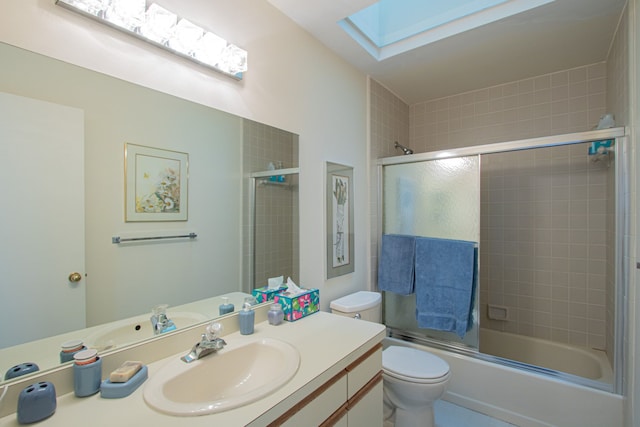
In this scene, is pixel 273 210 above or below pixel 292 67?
below

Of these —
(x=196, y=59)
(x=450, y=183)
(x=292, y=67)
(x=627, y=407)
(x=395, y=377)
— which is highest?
(x=292, y=67)

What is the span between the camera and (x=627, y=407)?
1.54 metres

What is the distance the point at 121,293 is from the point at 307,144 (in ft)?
3.96

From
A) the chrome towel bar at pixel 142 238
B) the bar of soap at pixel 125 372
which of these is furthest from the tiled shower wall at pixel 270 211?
the bar of soap at pixel 125 372

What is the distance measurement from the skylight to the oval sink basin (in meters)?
1.82

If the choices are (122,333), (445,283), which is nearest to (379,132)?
(445,283)

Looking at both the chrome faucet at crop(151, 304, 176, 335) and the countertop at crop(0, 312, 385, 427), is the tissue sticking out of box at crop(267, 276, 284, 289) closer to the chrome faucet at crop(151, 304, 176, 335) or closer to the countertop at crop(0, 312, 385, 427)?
the countertop at crop(0, 312, 385, 427)

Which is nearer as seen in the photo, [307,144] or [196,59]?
[196,59]

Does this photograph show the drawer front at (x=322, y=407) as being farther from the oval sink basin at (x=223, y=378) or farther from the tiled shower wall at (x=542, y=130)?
the tiled shower wall at (x=542, y=130)

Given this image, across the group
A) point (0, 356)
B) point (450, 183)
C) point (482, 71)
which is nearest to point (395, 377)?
point (450, 183)

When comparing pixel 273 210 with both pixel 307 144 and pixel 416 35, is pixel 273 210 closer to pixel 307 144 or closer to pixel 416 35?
pixel 307 144

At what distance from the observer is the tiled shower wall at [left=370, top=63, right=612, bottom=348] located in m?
2.30

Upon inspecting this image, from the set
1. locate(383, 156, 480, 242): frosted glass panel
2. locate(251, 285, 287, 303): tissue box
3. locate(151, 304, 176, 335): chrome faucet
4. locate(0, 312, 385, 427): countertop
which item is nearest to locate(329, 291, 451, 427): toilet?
locate(0, 312, 385, 427): countertop

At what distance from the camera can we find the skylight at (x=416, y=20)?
5.70 ft
